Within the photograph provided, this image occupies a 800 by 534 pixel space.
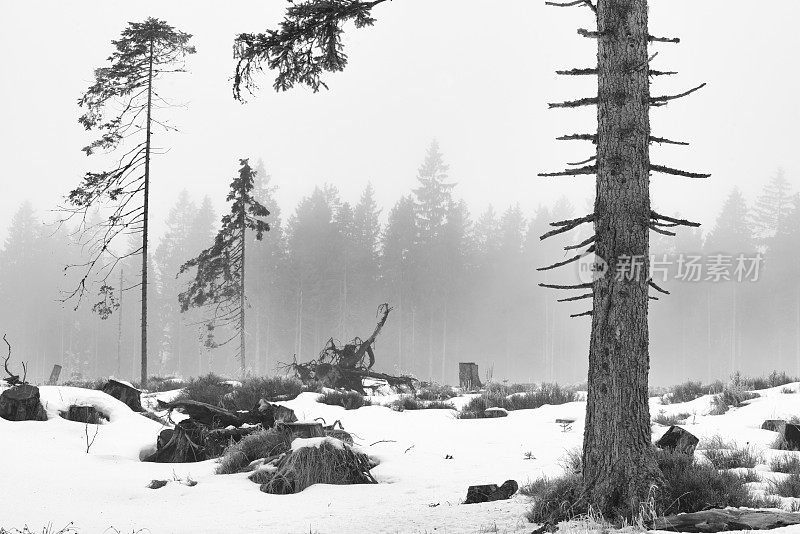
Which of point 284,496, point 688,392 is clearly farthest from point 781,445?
point 688,392

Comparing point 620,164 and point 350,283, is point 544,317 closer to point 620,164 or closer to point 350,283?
point 350,283

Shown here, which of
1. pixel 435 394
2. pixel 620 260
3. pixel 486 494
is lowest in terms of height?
pixel 435 394

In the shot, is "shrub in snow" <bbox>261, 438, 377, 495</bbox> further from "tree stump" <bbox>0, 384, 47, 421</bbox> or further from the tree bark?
"tree stump" <bbox>0, 384, 47, 421</bbox>

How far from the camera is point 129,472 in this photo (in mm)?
6676

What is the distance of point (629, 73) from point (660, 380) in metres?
61.9

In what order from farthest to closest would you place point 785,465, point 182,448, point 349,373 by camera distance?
point 349,373 → point 182,448 → point 785,465

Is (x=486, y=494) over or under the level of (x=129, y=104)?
under

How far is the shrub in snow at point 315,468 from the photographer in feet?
19.6

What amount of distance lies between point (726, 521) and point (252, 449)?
5079 mm

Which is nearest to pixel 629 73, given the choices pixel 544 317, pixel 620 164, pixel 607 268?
pixel 620 164

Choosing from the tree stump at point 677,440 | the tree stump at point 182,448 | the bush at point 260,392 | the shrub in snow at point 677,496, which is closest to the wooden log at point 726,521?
the shrub in snow at point 677,496

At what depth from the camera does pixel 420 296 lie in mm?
52281

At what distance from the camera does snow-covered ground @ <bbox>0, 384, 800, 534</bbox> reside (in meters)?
4.84

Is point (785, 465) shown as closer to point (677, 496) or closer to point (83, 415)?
point (677, 496)
